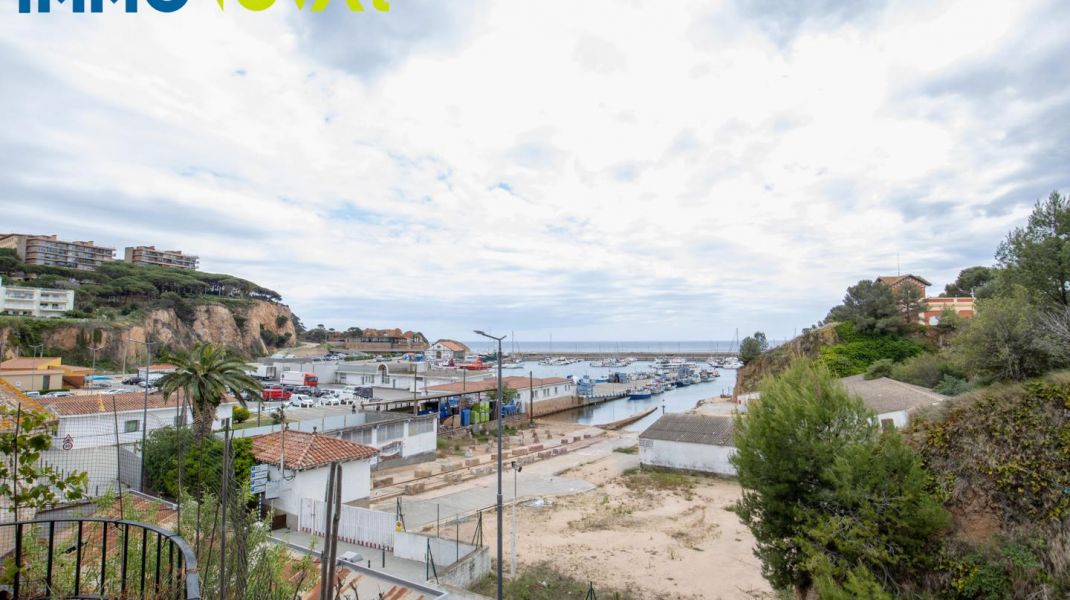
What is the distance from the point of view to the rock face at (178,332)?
68125 millimetres

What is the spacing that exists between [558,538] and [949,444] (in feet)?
40.2

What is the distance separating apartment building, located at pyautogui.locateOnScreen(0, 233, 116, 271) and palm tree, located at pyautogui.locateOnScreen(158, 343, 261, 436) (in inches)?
4995

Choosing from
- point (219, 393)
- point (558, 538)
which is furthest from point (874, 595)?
point (219, 393)

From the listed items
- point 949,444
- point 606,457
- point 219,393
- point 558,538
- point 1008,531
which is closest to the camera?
point 1008,531

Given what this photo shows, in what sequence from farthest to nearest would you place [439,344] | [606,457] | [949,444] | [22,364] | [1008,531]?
[439,344] → [22,364] → [606,457] → [949,444] → [1008,531]

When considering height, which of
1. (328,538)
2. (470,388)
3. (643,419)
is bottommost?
(643,419)

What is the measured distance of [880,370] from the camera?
3812 cm

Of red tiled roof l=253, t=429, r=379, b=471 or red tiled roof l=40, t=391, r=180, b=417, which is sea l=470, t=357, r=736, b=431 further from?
red tiled roof l=253, t=429, r=379, b=471

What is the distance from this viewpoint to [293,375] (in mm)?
64438

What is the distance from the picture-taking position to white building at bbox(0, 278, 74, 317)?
7731 cm

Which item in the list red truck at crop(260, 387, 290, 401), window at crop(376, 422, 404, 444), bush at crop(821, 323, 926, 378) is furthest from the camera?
red truck at crop(260, 387, 290, 401)

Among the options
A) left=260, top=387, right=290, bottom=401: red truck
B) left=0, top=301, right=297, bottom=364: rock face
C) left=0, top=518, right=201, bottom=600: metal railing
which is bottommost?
left=260, top=387, right=290, bottom=401: red truck

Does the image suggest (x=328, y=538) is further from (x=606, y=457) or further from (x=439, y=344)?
(x=439, y=344)

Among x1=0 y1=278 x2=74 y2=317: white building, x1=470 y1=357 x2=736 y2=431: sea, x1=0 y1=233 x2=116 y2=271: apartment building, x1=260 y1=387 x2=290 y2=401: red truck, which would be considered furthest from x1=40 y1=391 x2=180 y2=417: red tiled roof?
x1=0 y1=233 x2=116 y2=271: apartment building
